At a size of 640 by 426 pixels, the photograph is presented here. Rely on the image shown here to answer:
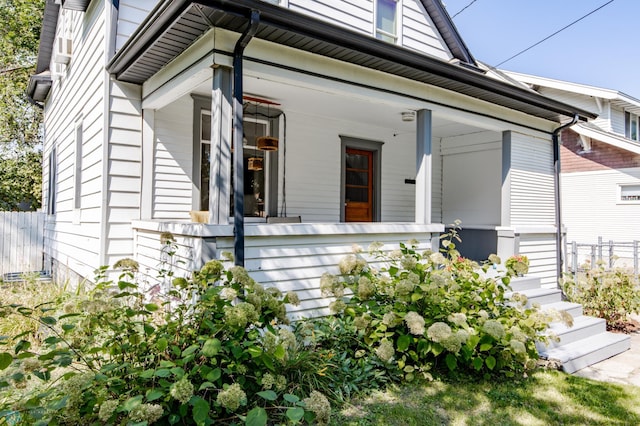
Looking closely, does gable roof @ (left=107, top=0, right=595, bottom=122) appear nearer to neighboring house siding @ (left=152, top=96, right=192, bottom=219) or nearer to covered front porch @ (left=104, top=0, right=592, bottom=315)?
covered front porch @ (left=104, top=0, right=592, bottom=315)

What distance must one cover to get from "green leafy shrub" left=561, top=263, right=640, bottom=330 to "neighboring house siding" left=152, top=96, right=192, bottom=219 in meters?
6.20

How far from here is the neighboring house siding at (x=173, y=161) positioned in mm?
5484

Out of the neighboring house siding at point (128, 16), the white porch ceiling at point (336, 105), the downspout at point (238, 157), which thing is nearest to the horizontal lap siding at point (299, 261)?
the downspout at point (238, 157)

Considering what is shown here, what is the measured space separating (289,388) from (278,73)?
10.1 feet

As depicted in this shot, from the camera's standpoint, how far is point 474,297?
13.2ft

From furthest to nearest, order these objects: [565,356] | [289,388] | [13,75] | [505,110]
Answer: [13,75], [505,110], [565,356], [289,388]

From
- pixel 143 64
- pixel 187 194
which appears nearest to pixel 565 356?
pixel 187 194

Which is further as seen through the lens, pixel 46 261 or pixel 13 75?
Result: pixel 13 75

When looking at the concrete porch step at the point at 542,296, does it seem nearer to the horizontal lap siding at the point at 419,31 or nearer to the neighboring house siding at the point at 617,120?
the horizontal lap siding at the point at 419,31

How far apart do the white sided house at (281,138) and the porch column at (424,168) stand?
21mm

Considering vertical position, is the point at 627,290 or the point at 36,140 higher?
the point at 36,140

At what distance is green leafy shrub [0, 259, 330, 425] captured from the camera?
6.73 feet

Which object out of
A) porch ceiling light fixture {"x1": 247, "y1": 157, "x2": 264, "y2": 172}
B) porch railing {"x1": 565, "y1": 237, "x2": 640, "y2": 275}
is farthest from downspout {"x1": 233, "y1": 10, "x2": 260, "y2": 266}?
porch railing {"x1": 565, "y1": 237, "x2": 640, "y2": 275}

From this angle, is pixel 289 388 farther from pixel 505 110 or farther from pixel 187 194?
pixel 505 110
